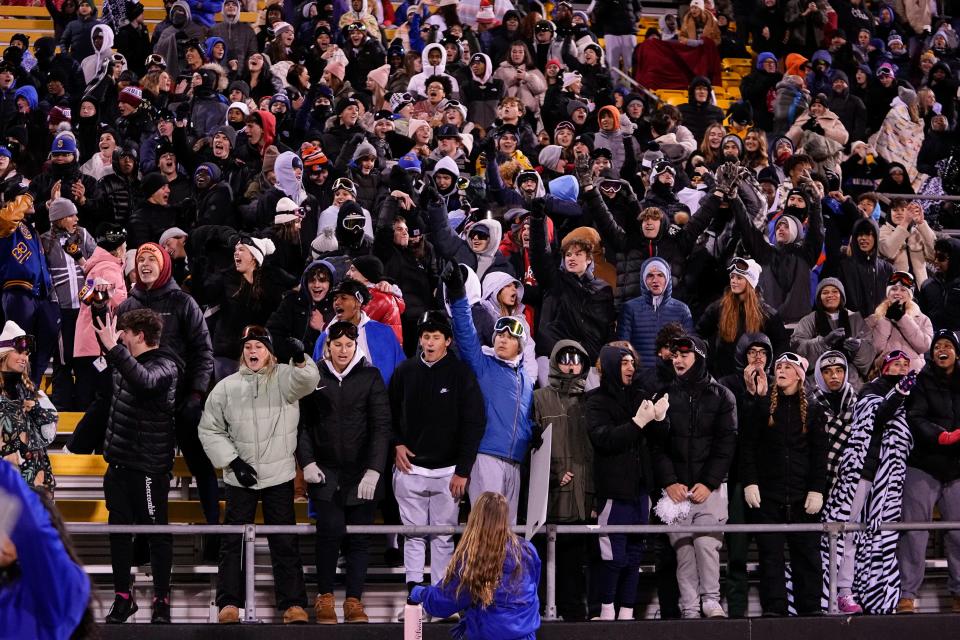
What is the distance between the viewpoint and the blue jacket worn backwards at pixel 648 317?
438 inches

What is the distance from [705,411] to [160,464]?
11.3ft

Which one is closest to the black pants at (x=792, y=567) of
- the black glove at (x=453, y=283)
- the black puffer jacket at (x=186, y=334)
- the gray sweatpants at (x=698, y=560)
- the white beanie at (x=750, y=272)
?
the gray sweatpants at (x=698, y=560)

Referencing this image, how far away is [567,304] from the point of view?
436 inches

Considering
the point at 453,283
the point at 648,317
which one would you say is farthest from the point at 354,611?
the point at 648,317

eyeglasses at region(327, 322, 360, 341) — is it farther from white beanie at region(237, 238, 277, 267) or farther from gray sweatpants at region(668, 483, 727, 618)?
gray sweatpants at region(668, 483, 727, 618)

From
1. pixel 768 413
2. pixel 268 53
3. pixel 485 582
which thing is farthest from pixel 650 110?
pixel 485 582

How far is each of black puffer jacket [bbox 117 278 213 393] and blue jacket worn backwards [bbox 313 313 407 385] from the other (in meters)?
0.71

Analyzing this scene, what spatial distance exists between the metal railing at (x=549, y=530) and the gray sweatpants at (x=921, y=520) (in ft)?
0.80

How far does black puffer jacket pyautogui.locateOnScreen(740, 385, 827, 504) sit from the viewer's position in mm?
10070

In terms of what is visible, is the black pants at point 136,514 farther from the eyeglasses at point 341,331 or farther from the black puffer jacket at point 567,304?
the black puffer jacket at point 567,304

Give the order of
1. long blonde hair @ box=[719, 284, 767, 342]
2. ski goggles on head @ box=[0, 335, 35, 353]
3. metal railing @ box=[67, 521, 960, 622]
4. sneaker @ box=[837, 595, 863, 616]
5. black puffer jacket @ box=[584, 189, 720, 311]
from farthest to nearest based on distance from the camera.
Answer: black puffer jacket @ box=[584, 189, 720, 311], long blonde hair @ box=[719, 284, 767, 342], sneaker @ box=[837, 595, 863, 616], ski goggles on head @ box=[0, 335, 35, 353], metal railing @ box=[67, 521, 960, 622]

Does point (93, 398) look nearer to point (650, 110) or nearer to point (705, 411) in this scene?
point (705, 411)

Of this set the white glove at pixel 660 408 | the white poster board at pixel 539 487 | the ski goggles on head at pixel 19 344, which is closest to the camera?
the white poster board at pixel 539 487

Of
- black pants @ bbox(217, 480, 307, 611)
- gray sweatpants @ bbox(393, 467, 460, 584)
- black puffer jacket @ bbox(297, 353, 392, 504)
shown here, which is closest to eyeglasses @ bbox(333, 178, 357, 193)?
black puffer jacket @ bbox(297, 353, 392, 504)
